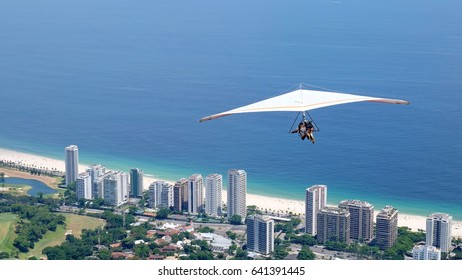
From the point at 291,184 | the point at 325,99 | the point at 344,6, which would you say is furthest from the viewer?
the point at 344,6

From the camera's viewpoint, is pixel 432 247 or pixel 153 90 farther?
pixel 153 90

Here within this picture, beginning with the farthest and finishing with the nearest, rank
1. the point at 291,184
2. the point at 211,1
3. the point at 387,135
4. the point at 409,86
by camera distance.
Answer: the point at 211,1 < the point at 409,86 < the point at 387,135 < the point at 291,184

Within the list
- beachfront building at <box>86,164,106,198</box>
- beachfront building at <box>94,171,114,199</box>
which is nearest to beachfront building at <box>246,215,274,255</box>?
beachfront building at <box>94,171,114,199</box>

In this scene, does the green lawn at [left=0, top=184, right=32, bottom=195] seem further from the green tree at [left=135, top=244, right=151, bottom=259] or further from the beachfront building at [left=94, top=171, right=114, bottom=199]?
the green tree at [left=135, top=244, right=151, bottom=259]

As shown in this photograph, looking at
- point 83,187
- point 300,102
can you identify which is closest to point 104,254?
point 83,187

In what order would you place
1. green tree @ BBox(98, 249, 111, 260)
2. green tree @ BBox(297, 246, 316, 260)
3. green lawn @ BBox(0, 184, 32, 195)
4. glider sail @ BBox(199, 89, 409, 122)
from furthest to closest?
green lawn @ BBox(0, 184, 32, 195) < green tree @ BBox(297, 246, 316, 260) < green tree @ BBox(98, 249, 111, 260) < glider sail @ BBox(199, 89, 409, 122)

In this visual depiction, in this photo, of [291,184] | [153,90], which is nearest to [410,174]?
[291,184]

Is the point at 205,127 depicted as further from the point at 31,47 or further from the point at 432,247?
the point at 31,47
